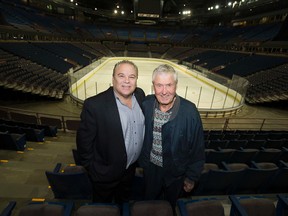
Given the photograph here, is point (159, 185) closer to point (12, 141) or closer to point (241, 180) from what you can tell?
point (241, 180)

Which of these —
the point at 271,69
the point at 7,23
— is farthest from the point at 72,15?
the point at 271,69

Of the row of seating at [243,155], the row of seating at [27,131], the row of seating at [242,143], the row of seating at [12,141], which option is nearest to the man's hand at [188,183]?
the row of seating at [243,155]

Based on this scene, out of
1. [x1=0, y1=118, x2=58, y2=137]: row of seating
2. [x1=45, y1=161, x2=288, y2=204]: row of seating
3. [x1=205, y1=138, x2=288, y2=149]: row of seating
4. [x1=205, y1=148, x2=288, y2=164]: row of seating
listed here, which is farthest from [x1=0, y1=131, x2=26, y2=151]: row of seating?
[x1=205, y1=138, x2=288, y2=149]: row of seating

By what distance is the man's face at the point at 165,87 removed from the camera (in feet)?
5.61

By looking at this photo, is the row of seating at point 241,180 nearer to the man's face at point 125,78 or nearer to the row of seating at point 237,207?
the row of seating at point 237,207

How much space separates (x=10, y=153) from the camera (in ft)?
14.1

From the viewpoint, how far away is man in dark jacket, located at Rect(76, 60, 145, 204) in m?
1.78

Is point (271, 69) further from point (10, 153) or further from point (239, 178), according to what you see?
point (10, 153)

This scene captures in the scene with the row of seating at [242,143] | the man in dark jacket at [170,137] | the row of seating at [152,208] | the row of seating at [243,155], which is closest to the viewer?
the row of seating at [152,208]

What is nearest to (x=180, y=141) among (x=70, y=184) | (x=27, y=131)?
(x=70, y=184)

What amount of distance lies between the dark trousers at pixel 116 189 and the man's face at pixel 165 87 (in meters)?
0.95

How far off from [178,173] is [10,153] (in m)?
4.16

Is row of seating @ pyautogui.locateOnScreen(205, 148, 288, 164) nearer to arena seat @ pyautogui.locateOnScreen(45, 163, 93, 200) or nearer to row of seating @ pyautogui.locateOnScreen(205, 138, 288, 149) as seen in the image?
row of seating @ pyautogui.locateOnScreen(205, 138, 288, 149)

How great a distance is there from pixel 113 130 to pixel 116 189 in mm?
925
